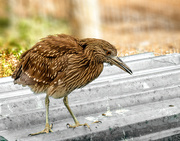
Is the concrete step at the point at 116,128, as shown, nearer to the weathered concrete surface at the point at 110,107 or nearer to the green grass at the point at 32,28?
the weathered concrete surface at the point at 110,107

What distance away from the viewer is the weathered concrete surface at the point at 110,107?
3654 mm

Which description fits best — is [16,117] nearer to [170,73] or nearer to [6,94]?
[6,94]

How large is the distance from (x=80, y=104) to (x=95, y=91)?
1.02ft

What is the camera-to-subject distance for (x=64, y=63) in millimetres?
3391

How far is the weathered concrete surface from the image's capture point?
3654 millimetres

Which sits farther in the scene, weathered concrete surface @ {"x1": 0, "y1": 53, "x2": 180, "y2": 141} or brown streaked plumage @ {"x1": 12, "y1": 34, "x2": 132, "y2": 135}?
weathered concrete surface @ {"x1": 0, "y1": 53, "x2": 180, "y2": 141}

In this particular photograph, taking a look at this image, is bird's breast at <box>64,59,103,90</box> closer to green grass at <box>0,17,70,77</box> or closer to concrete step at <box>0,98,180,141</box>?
concrete step at <box>0,98,180,141</box>

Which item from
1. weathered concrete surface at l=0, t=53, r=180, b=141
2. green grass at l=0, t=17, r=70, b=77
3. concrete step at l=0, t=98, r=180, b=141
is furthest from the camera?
green grass at l=0, t=17, r=70, b=77

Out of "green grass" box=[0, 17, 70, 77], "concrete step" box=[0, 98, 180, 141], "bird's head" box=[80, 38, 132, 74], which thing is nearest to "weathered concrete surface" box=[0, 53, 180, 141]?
"concrete step" box=[0, 98, 180, 141]

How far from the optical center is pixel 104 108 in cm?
427

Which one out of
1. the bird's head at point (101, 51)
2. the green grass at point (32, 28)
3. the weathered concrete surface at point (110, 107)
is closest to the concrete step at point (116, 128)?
the weathered concrete surface at point (110, 107)

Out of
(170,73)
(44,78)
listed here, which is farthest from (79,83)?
(170,73)

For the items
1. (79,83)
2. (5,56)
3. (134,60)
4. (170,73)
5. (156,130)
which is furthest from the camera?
(5,56)

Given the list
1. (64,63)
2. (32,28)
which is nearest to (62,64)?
(64,63)
